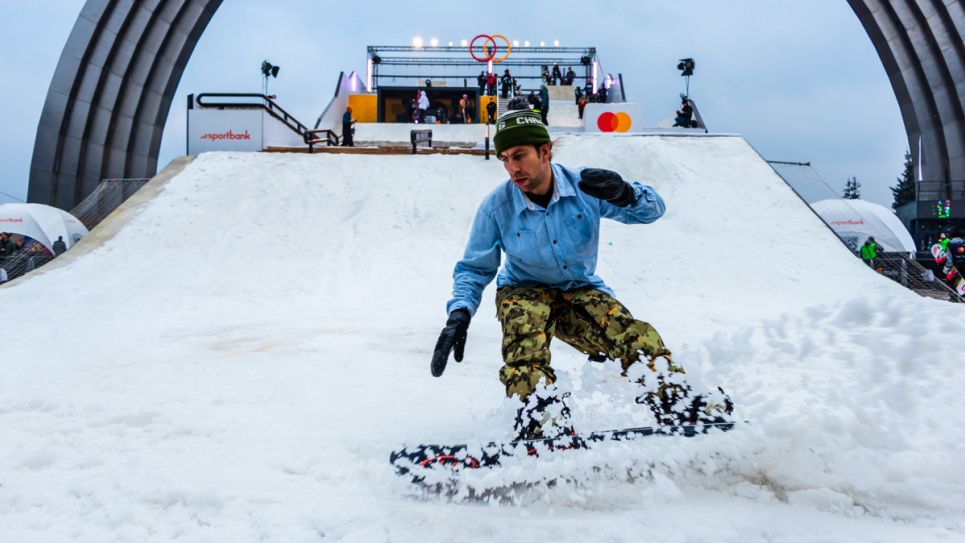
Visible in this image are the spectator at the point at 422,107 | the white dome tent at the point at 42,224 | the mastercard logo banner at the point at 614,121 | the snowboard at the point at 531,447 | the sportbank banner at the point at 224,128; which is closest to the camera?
the snowboard at the point at 531,447

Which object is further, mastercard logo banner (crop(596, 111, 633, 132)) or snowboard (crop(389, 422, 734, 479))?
mastercard logo banner (crop(596, 111, 633, 132))

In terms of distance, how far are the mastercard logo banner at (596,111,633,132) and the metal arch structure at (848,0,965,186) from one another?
1497 centimetres

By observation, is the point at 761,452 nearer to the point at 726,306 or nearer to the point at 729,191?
the point at 726,306

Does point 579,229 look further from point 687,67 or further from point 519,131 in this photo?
point 687,67

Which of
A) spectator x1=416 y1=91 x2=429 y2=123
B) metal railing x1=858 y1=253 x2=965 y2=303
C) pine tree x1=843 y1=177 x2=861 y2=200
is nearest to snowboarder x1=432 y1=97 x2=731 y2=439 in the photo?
metal railing x1=858 y1=253 x2=965 y2=303

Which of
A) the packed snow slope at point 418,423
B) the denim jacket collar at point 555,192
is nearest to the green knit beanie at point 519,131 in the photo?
the denim jacket collar at point 555,192

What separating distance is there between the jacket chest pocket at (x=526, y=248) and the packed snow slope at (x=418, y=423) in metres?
0.56

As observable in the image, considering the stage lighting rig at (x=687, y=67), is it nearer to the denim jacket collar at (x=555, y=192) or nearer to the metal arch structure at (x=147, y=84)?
the metal arch structure at (x=147, y=84)

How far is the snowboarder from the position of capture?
217 centimetres

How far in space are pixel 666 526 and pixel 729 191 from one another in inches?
397

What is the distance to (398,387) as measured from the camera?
3723 mm

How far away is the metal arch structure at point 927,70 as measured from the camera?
23.7 metres

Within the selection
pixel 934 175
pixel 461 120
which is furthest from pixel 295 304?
pixel 934 175

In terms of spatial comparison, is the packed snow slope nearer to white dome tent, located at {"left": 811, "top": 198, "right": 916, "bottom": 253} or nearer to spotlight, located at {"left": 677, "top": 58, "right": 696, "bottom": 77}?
white dome tent, located at {"left": 811, "top": 198, "right": 916, "bottom": 253}
